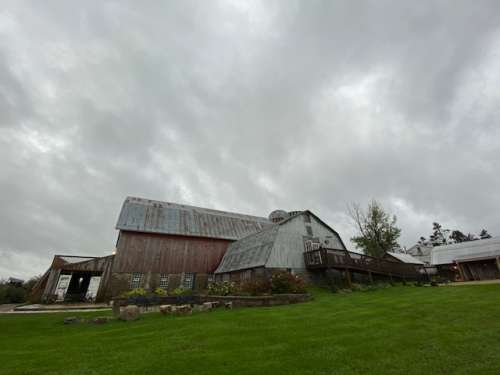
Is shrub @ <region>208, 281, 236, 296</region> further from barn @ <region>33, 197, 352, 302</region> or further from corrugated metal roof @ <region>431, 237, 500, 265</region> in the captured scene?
corrugated metal roof @ <region>431, 237, 500, 265</region>

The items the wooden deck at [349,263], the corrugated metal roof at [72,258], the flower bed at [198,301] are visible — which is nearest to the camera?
the flower bed at [198,301]

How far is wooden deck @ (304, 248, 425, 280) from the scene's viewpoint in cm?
1750

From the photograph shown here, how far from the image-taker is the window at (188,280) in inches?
948

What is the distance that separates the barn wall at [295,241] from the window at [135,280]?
13.7 m

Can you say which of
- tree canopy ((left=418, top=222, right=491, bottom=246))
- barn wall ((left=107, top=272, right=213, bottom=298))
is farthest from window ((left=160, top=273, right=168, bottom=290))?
tree canopy ((left=418, top=222, right=491, bottom=246))

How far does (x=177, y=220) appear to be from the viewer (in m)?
27.2

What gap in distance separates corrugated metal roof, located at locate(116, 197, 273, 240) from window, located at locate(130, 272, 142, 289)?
427 cm

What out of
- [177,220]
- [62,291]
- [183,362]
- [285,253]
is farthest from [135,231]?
[183,362]

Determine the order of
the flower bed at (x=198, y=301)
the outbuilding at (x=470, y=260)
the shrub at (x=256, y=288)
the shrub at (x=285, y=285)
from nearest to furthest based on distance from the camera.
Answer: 1. the flower bed at (x=198, y=301)
2. the shrub at (x=256, y=288)
3. the shrub at (x=285, y=285)
4. the outbuilding at (x=470, y=260)

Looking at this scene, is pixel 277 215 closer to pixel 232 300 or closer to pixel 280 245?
pixel 280 245

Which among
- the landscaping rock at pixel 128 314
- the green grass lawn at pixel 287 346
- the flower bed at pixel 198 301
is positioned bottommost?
the green grass lawn at pixel 287 346

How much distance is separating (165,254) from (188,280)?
3714mm

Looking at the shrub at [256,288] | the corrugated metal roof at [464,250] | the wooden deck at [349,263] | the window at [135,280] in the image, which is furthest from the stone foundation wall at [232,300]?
the corrugated metal roof at [464,250]

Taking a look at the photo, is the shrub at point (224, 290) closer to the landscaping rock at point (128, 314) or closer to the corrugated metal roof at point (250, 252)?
the corrugated metal roof at point (250, 252)
